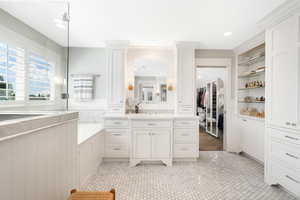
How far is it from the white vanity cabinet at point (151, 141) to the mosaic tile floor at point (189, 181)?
0.16 m

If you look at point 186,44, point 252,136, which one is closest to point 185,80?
point 186,44

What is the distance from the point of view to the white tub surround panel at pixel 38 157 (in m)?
0.77

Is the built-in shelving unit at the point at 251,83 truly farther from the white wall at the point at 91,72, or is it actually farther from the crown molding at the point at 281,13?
the white wall at the point at 91,72

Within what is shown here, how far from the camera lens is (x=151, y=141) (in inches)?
105

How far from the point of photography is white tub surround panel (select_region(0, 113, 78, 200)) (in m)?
0.77

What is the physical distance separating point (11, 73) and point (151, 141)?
2093 millimetres

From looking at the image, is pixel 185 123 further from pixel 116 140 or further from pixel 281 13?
pixel 281 13

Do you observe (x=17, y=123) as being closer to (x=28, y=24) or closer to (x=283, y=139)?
(x=28, y=24)

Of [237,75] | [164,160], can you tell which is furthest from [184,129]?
[237,75]

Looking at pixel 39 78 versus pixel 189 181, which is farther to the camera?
pixel 189 181

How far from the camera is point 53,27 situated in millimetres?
2072

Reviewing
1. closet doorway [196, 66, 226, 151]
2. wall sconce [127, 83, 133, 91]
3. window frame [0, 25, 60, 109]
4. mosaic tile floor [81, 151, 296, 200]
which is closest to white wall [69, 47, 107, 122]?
wall sconce [127, 83, 133, 91]

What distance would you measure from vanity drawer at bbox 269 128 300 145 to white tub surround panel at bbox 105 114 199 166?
3.74 feet

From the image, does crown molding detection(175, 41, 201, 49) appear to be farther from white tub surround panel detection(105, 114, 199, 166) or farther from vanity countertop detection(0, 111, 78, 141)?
vanity countertop detection(0, 111, 78, 141)
